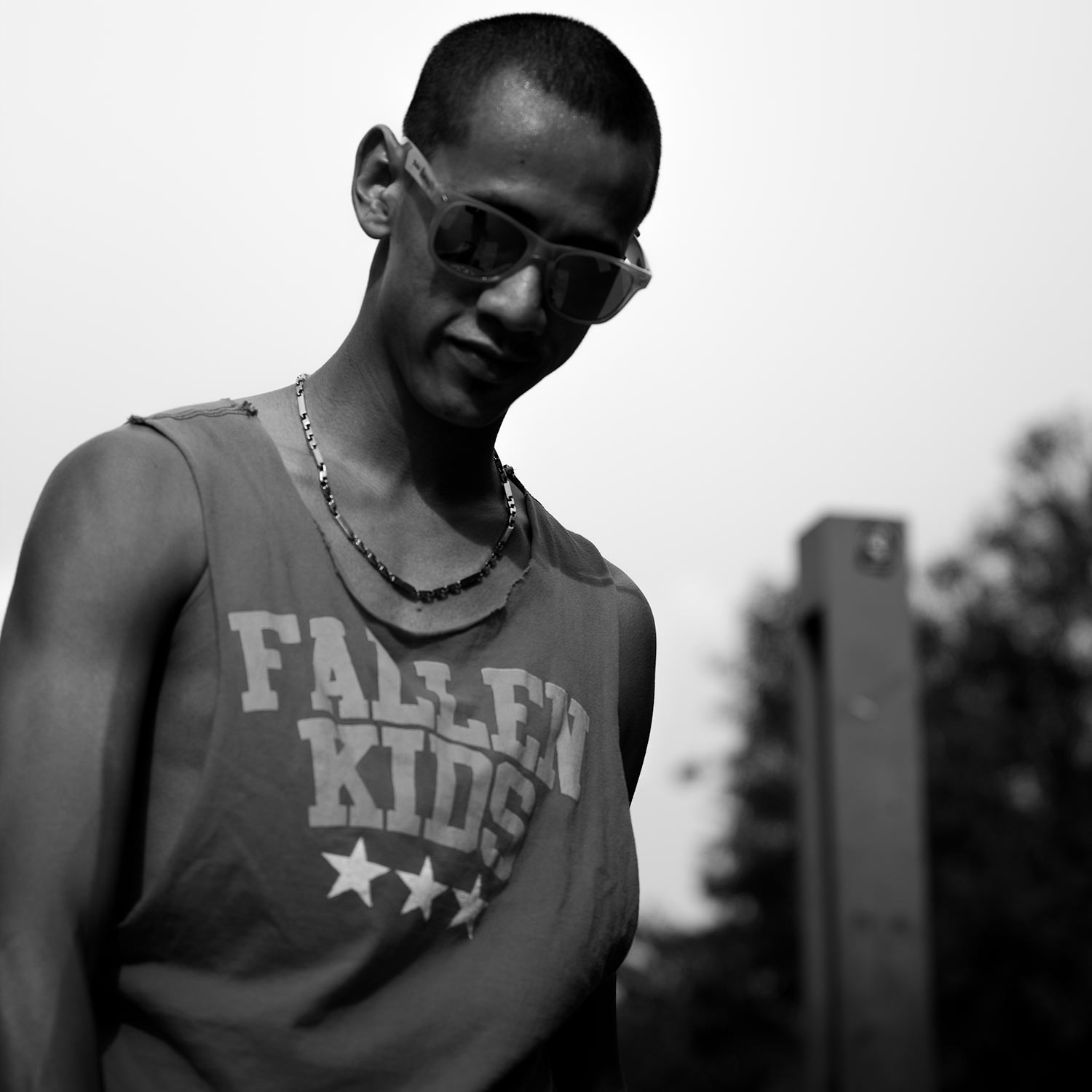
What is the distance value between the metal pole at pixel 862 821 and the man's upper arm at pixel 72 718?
4505 mm

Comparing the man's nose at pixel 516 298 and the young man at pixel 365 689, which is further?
the man's nose at pixel 516 298

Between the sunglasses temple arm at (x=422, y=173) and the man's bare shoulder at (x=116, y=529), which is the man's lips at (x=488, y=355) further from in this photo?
the man's bare shoulder at (x=116, y=529)

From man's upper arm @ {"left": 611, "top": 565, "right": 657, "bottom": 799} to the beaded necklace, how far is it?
0.77 feet

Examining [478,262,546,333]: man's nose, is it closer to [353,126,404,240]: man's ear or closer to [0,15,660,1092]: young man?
[0,15,660,1092]: young man

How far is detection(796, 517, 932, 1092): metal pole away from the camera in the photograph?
5.89 meters

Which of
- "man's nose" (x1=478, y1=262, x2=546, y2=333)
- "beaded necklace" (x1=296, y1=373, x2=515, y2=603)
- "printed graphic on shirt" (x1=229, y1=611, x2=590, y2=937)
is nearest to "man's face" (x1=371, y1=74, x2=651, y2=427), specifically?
"man's nose" (x1=478, y1=262, x2=546, y2=333)

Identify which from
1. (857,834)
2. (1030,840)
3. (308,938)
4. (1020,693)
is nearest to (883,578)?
(857,834)

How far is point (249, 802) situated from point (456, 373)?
0.60 metres

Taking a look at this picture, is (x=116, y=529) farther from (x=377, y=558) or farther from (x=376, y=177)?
(x=376, y=177)

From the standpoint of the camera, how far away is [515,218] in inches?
82.0

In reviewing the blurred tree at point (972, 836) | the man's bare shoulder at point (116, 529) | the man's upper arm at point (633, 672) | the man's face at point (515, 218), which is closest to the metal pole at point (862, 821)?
the man's upper arm at point (633, 672)

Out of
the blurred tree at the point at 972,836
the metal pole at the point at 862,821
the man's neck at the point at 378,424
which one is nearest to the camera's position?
the man's neck at the point at 378,424

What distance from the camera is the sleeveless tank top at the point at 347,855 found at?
72.0 inches

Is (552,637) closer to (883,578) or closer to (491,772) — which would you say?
(491,772)
